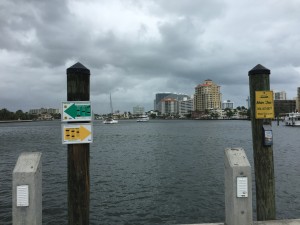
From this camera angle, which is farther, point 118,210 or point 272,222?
point 118,210

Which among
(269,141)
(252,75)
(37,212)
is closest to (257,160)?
(269,141)

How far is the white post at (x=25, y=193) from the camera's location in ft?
16.5

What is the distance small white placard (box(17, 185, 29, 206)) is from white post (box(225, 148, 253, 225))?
334 centimetres

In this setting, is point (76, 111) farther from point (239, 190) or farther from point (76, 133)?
point (239, 190)

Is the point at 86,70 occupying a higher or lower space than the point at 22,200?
higher

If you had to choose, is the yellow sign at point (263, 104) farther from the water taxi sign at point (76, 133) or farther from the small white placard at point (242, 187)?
the water taxi sign at point (76, 133)

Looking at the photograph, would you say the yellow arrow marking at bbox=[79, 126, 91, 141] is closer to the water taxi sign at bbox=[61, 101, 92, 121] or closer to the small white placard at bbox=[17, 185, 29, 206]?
the water taxi sign at bbox=[61, 101, 92, 121]

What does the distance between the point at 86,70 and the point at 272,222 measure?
14.5 feet

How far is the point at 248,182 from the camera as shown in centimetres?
547

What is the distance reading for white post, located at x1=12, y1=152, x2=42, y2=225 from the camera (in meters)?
5.04

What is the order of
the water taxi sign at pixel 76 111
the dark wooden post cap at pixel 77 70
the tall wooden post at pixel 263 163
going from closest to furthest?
the water taxi sign at pixel 76 111, the dark wooden post cap at pixel 77 70, the tall wooden post at pixel 263 163

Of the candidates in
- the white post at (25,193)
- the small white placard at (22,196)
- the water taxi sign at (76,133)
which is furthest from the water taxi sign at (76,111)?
the small white placard at (22,196)

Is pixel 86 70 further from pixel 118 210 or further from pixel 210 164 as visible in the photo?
pixel 210 164

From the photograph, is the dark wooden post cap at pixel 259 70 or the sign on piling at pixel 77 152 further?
the dark wooden post cap at pixel 259 70
